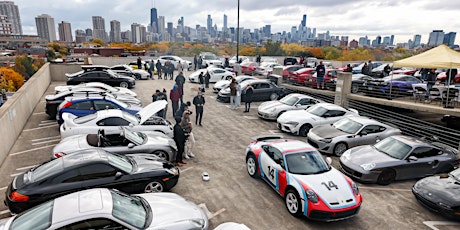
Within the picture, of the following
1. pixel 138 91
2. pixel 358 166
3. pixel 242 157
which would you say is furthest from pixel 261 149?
pixel 138 91

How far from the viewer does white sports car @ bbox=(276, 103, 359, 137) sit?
12805mm

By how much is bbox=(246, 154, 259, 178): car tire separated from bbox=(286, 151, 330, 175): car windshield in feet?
4.27

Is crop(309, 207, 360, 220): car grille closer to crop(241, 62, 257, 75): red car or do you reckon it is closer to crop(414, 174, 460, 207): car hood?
crop(414, 174, 460, 207): car hood

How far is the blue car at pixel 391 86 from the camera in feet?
52.1

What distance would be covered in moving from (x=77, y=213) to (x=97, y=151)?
2.82 m

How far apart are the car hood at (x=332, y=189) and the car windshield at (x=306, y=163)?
19 centimetres

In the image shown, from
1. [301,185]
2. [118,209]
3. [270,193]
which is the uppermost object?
[118,209]

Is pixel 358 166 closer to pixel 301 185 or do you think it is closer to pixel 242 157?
pixel 301 185

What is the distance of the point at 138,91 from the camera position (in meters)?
20.2

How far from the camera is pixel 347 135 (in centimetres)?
1095

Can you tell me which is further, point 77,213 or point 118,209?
point 118,209

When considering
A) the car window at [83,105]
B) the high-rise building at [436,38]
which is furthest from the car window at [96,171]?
the high-rise building at [436,38]

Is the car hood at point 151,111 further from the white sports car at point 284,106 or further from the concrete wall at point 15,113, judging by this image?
the white sports car at point 284,106

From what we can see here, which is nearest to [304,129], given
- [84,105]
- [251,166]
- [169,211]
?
[251,166]
